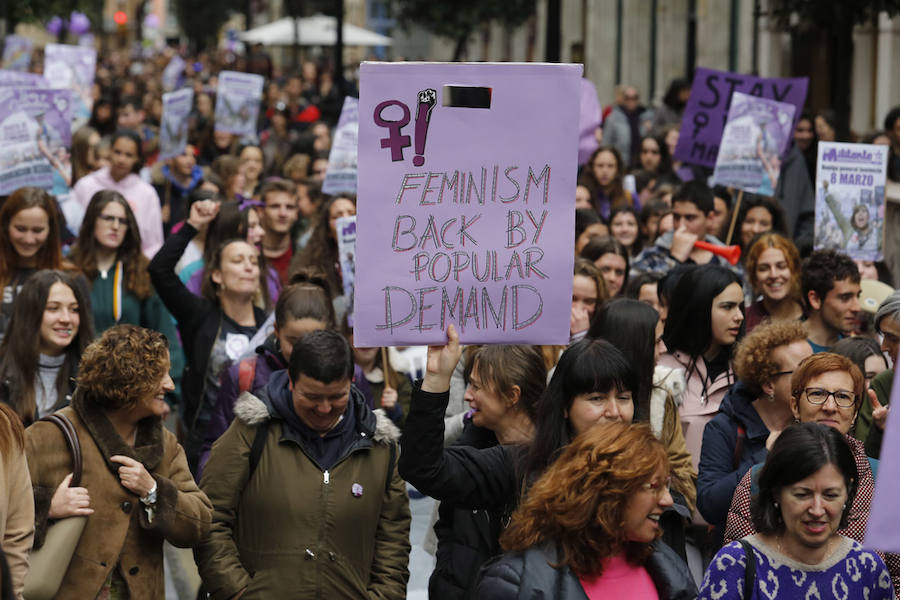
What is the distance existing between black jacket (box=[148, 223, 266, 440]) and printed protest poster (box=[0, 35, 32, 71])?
15713 millimetres

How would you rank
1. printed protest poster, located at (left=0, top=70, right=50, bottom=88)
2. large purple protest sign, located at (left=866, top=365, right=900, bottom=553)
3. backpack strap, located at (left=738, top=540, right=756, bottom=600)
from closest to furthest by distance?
1. large purple protest sign, located at (left=866, top=365, right=900, bottom=553)
2. backpack strap, located at (left=738, top=540, right=756, bottom=600)
3. printed protest poster, located at (left=0, top=70, right=50, bottom=88)

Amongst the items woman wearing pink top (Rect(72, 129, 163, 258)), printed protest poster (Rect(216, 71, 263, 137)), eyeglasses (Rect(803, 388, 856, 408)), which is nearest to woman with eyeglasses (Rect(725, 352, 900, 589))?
eyeglasses (Rect(803, 388, 856, 408))

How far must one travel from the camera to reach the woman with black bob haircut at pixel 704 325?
6.02m

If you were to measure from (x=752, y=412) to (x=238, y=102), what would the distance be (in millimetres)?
11688

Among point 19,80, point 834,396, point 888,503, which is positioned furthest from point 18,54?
point 888,503

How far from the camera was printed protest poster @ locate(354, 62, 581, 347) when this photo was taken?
14.4 ft

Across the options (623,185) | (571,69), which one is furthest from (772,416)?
(623,185)

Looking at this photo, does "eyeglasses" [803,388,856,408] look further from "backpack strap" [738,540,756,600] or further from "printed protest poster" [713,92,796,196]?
"printed protest poster" [713,92,796,196]

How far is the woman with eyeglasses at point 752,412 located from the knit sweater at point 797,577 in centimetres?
111

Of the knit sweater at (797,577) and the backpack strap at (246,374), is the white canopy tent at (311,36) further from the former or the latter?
the knit sweater at (797,577)

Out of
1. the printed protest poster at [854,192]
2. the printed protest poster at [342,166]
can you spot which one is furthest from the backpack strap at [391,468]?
the printed protest poster at [342,166]

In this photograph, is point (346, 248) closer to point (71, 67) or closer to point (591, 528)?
point (591, 528)

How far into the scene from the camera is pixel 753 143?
10.6 m

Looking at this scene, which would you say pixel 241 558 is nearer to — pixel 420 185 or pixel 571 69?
pixel 420 185
